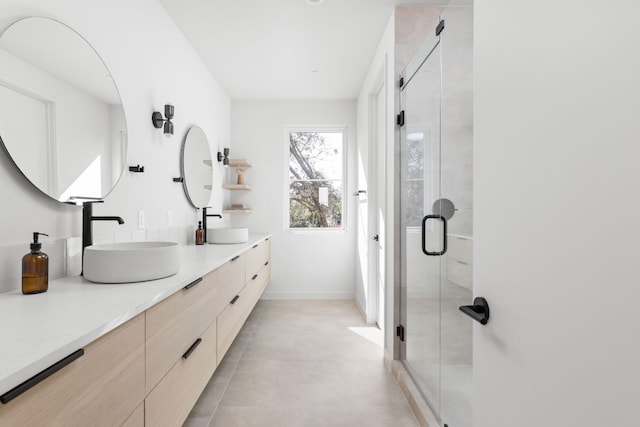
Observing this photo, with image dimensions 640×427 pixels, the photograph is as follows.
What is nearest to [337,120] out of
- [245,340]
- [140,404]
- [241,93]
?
[241,93]

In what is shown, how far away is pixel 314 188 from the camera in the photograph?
4461 mm

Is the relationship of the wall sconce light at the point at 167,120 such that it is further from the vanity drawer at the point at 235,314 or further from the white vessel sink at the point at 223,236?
the vanity drawer at the point at 235,314

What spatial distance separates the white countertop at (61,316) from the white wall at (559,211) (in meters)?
0.99

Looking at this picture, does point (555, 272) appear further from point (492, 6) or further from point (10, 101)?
point (10, 101)

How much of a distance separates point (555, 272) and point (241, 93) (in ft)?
13.1

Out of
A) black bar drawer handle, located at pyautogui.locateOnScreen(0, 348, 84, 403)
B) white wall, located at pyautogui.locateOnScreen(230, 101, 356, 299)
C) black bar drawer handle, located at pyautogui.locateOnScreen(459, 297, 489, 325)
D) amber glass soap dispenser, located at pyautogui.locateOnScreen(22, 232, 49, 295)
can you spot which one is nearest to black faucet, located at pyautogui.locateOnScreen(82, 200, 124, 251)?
amber glass soap dispenser, located at pyautogui.locateOnScreen(22, 232, 49, 295)

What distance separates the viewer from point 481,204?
0.94 m

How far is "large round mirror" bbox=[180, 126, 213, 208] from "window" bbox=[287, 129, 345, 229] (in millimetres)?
1298

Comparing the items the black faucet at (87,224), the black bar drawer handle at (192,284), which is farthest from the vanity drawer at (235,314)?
the black faucet at (87,224)

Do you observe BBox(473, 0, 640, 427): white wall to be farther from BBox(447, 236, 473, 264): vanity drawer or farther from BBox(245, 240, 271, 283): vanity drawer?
BBox(245, 240, 271, 283): vanity drawer

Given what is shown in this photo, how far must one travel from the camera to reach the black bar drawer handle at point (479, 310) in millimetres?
885

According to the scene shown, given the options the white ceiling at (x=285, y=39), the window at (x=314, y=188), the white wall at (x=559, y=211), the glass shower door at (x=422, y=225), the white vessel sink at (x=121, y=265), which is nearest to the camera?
the white wall at (x=559, y=211)

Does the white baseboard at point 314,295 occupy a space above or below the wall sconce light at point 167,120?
below

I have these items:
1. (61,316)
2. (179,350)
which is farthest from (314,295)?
(61,316)
